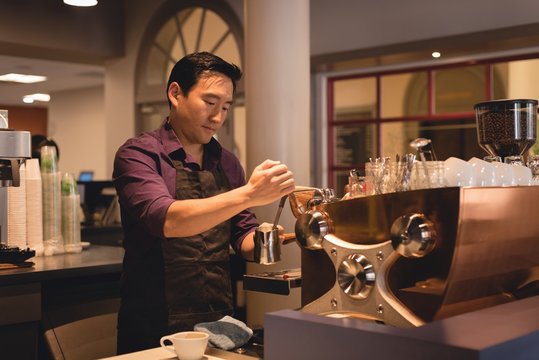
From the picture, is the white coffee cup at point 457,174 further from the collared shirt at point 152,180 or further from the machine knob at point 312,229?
the collared shirt at point 152,180

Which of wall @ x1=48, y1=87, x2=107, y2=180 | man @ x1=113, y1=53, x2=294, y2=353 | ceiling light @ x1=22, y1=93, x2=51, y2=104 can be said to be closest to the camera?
man @ x1=113, y1=53, x2=294, y2=353

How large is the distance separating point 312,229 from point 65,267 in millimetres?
1595

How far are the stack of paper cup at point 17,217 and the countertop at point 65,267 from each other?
0.11 m

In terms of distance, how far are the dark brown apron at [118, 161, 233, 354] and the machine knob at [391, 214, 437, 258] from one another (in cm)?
102

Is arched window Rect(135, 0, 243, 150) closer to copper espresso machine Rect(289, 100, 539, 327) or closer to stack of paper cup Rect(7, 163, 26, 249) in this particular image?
stack of paper cup Rect(7, 163, 26, 249)

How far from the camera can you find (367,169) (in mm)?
1562

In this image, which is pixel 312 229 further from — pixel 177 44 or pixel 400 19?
pixel 177 44

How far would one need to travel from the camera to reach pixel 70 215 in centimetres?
342

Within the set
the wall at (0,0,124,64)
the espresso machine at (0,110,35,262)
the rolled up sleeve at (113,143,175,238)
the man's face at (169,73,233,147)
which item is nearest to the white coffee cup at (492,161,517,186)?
the rolled up sleeve at (113,143,175,238)

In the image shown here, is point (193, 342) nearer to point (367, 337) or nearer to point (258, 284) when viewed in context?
point (258, 284)

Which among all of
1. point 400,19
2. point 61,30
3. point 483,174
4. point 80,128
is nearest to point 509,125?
point 483,174

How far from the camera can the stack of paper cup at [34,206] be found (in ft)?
10.6

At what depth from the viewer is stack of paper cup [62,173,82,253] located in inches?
133

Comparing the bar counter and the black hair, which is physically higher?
the black hair
